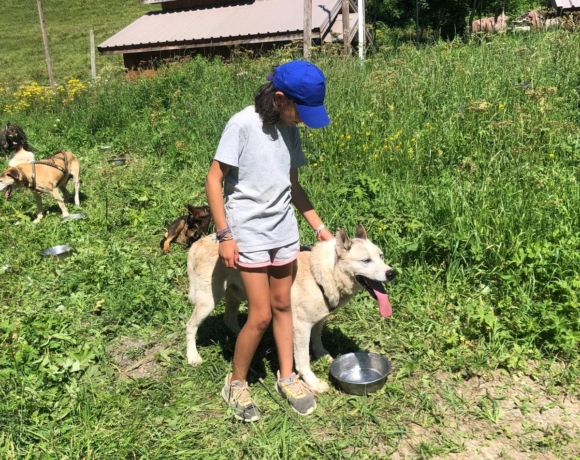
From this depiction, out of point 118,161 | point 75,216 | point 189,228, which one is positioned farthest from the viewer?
point 118,161

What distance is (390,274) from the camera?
325 cm

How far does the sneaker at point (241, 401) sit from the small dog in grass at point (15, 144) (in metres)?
6.62

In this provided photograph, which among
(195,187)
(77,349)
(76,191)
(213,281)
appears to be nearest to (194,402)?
→ (213,281)

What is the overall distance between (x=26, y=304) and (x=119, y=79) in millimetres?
9954

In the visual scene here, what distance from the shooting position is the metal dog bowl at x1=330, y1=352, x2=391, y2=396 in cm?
363

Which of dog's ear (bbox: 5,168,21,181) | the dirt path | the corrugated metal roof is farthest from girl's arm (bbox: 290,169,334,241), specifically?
the corrugated metal roof

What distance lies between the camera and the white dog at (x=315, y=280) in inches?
130

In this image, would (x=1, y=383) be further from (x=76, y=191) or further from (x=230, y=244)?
(x=76, y=191)

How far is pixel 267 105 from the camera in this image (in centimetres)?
278

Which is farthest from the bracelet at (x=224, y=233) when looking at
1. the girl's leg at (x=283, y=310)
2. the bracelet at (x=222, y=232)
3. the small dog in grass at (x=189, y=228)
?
the small dog in grass at (x=189, y=228)

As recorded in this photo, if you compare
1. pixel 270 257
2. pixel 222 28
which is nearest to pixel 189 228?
pixel 270 257

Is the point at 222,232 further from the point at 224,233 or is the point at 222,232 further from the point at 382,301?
the point at 382,301

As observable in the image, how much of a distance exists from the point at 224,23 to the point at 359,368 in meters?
16.4

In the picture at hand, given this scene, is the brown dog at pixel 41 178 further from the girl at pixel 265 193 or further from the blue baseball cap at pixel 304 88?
the blue baseball cap at pixel 304 88
